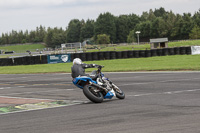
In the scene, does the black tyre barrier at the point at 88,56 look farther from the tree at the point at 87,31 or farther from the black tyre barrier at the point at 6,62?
the tree at the point at 87,31

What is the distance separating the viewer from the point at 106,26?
164 metres

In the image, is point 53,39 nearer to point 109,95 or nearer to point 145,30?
point 145,30

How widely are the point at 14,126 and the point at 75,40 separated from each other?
179 metres

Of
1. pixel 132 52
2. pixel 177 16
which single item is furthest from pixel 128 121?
pixel 177 16

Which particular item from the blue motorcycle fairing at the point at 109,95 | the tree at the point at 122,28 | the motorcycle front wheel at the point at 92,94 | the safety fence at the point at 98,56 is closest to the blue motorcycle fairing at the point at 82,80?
the motorcycle front wheel at the point at 92,94

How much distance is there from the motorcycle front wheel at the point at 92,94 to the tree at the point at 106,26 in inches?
5959

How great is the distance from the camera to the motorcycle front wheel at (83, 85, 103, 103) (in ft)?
33.9

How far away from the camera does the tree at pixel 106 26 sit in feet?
533

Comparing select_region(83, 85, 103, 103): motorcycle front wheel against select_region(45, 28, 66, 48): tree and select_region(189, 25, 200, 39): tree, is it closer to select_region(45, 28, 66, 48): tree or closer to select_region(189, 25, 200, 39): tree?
select_region(189, 25, 200, 39): tree

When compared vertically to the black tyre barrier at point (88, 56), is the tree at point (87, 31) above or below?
above

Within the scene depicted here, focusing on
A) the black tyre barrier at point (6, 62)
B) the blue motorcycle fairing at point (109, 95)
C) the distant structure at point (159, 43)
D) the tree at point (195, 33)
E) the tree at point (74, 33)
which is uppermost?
the tree at point (74, 33)

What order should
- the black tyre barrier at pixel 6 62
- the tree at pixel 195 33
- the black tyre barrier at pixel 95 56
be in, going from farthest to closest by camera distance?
the tree at pixel 195 33 < the black tyre barrier at pixel 6 62 < the black tyre barrier at pixel 95 56

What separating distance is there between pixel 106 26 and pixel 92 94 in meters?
155

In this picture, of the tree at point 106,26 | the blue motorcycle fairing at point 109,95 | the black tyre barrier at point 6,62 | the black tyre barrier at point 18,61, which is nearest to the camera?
the blue motorcycle fairing at point 109,95
